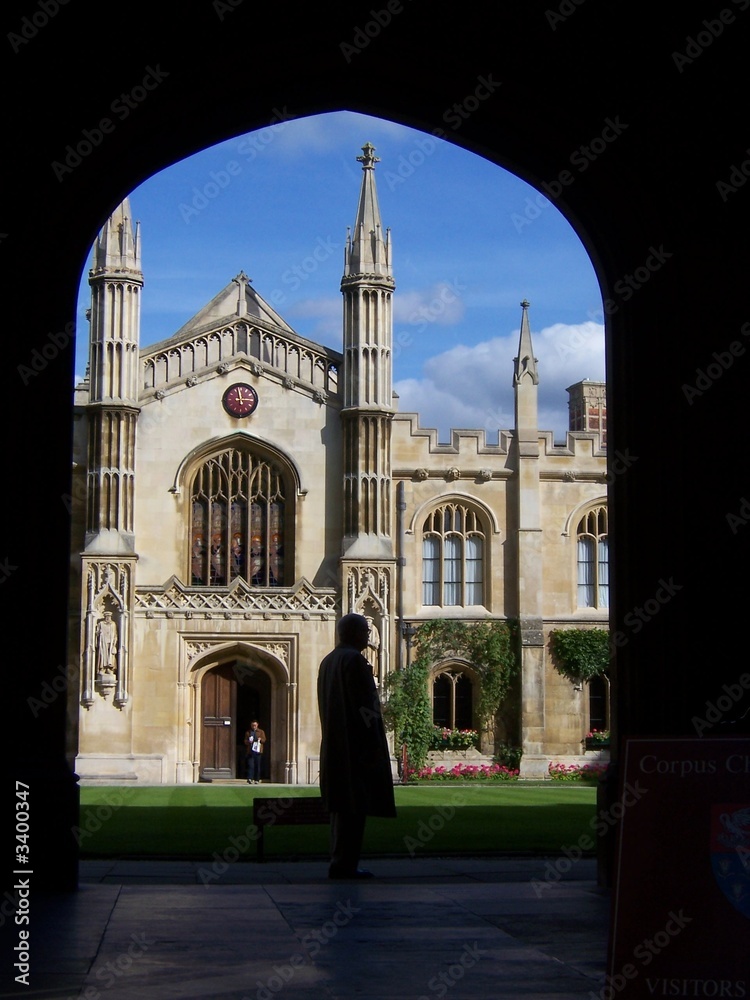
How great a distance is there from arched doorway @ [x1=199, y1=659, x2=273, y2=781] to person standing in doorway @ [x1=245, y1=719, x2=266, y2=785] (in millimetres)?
565

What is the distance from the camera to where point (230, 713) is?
1238 inches

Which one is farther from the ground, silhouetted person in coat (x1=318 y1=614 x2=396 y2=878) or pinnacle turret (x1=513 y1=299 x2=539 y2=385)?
pinnacle turret (x1=513 y1=299 x2=539 y2=385)

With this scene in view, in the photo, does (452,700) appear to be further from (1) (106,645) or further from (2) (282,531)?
(1) (106,645)

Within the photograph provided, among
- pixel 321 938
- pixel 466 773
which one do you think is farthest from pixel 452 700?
pixel 321 938

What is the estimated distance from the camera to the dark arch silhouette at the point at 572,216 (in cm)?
731

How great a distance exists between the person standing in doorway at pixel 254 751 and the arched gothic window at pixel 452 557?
201 inches

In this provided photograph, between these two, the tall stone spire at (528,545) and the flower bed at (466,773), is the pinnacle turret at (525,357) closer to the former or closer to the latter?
the tall stone spire at (528,545)

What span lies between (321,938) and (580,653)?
27.6 meters

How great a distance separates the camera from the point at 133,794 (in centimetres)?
2359

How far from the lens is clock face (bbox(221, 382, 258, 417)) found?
32.1 meters

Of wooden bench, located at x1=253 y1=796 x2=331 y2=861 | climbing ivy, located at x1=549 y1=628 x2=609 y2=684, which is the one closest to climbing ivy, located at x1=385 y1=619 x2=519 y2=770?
climbing ivy, located at x1=549 y1=628 x2=609 y2=684

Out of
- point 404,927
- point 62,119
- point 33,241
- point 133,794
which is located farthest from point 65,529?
point 133,794

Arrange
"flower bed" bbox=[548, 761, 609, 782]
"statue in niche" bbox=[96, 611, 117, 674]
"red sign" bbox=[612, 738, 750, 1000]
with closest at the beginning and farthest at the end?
1. "red sign" bbox=[612, 738, 750, 1000]
2. "statue in niche" bbox=[96, 611, 117, 674]
3. "flower bed" bbox=[548, 761, 609, 782]

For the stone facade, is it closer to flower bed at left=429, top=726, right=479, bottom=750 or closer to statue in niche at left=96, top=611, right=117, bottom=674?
statue in niche at left=96, top=611, right=117, bottom=674
